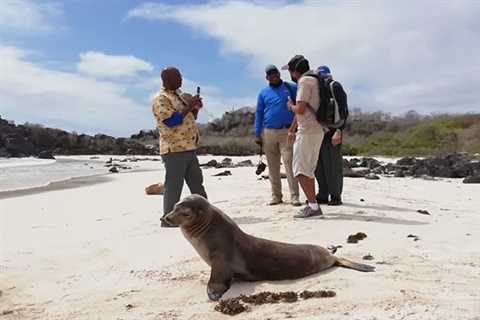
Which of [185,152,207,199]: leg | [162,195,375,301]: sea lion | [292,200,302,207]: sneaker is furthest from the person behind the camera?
[292,200,302,207]: sneaker

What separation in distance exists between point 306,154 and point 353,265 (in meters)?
2.54

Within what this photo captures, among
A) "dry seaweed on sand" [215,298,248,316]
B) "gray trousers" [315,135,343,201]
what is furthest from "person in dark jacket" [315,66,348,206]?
"dry seaweed on sand" [215,298,248,316]

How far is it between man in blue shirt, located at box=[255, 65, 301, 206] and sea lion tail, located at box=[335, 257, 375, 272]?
344 cm

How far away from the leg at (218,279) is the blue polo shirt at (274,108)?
165 inches

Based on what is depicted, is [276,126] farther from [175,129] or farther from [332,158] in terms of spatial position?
[175,129]

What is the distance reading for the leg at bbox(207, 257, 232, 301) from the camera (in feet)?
15.3

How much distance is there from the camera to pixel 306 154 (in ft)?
24.4

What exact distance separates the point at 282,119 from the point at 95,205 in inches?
173

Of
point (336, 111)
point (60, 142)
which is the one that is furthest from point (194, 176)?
point (60, 142)

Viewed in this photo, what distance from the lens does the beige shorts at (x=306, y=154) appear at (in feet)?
24.3

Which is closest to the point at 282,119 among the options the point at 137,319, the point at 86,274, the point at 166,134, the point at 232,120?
the point at 166,134

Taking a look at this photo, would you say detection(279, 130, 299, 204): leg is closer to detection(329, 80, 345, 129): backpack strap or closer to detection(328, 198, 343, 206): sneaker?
detection(328, 198, 343, 206): sneaker

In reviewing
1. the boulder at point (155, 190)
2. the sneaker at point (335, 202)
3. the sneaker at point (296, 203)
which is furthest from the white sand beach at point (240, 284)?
the boulder at point (155, 190)

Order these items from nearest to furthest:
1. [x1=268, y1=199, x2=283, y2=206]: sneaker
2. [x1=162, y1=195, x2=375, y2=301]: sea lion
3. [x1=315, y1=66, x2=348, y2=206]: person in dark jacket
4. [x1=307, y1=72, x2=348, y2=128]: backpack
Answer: [x1=162, y1=195, x2=375, y2=301]: sea lion
[x1=307, y1=72, x2=348, y2=128]: backpack
[x1=315, y1=66, x2=348, y2=206]: person in dark jacket
[x1=268, y1=199, x2=283, y2=206]: sneaker
